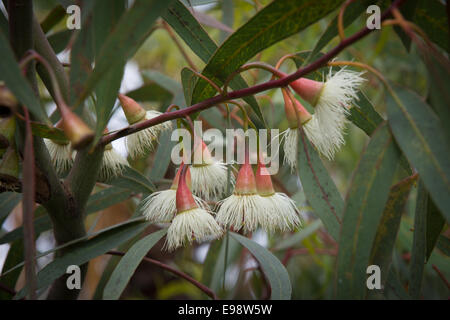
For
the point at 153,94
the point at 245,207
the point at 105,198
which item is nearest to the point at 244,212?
the point at 245,207

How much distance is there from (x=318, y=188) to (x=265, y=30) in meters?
0.24

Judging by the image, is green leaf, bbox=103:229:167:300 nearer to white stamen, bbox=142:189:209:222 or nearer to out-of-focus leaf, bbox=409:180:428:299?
white stamen, bbox=142:189:209:222

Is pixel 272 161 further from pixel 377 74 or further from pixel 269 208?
pixel 377 74

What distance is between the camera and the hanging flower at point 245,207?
672 millimetres

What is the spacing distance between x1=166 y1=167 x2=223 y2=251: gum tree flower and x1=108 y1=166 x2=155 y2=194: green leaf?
0.84 feet

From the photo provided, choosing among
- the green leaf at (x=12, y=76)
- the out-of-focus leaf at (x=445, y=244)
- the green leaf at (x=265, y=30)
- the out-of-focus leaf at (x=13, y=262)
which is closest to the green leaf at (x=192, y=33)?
the green leaf at (x=265, y=30)

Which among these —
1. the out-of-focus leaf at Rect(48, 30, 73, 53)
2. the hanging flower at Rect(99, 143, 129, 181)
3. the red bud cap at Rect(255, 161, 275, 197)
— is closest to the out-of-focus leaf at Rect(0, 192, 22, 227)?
the hanging flower at Rect(99, 143, 129, 181)

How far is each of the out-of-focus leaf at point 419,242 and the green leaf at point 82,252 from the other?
1.64 ft

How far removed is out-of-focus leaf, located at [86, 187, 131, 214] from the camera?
105 centimetres

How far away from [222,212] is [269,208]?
8 cm

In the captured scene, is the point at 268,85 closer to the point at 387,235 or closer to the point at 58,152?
the point at 387,235

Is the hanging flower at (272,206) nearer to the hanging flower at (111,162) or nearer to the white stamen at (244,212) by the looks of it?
the white stamen at (244,212)
